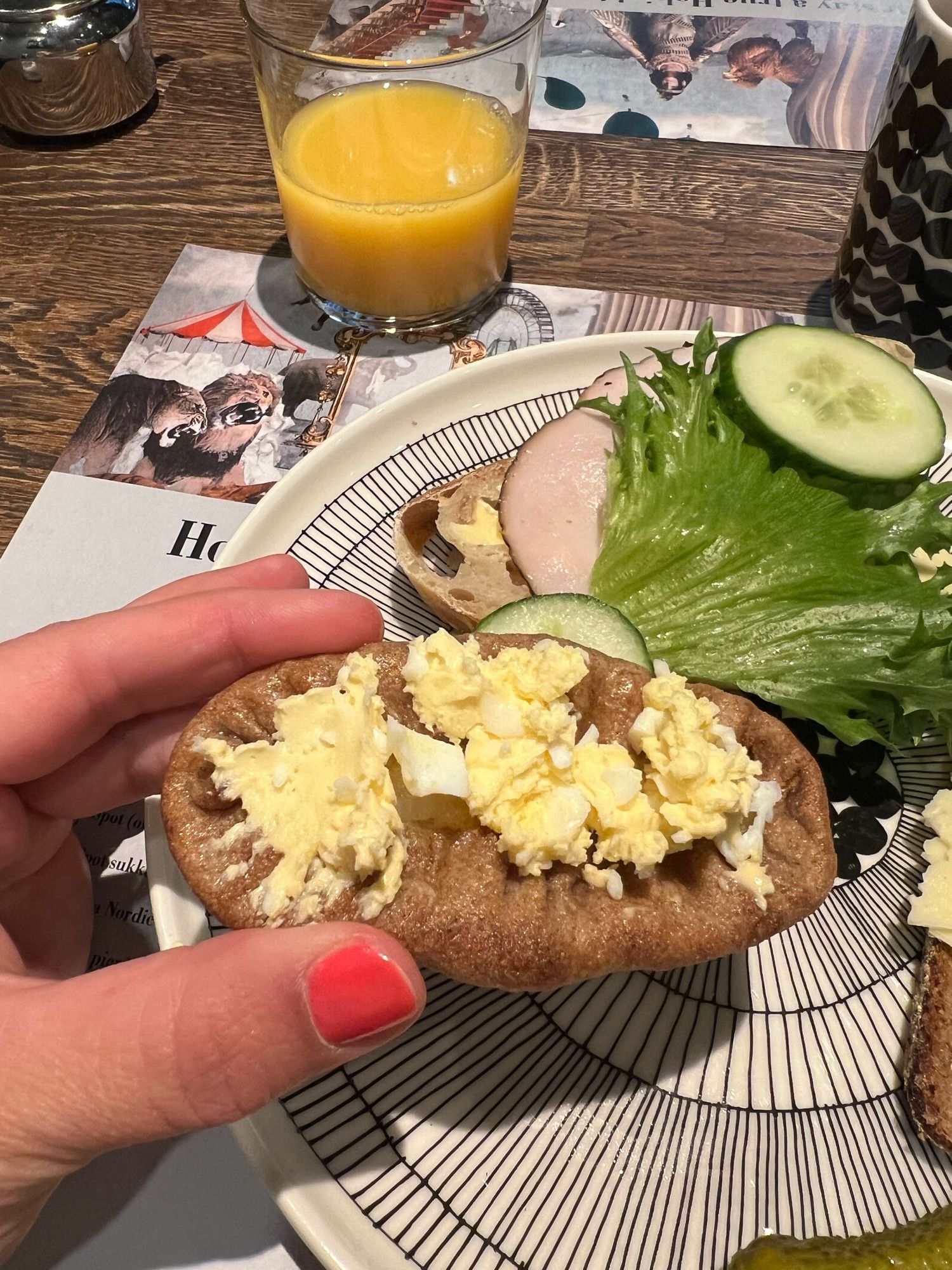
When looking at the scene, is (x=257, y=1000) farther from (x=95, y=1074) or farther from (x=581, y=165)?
(x=581, y=165)

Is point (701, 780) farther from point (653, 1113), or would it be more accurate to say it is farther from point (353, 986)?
point (653, 1113)

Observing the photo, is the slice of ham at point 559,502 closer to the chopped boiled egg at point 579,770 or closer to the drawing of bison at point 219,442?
the chopped boiled egg at point 579,770

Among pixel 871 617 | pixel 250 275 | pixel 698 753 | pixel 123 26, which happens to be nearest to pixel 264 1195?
pixel 698 753

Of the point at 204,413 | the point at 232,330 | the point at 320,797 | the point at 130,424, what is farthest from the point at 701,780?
the point at 232,330

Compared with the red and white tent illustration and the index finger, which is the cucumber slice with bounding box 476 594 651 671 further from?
the red and white tent illustration

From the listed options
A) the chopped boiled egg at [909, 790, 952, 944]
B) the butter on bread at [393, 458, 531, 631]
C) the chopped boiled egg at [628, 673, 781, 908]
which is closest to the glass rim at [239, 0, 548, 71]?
the butter on bread at [393, 458, 531, 631]

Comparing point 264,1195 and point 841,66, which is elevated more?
point 841,66
